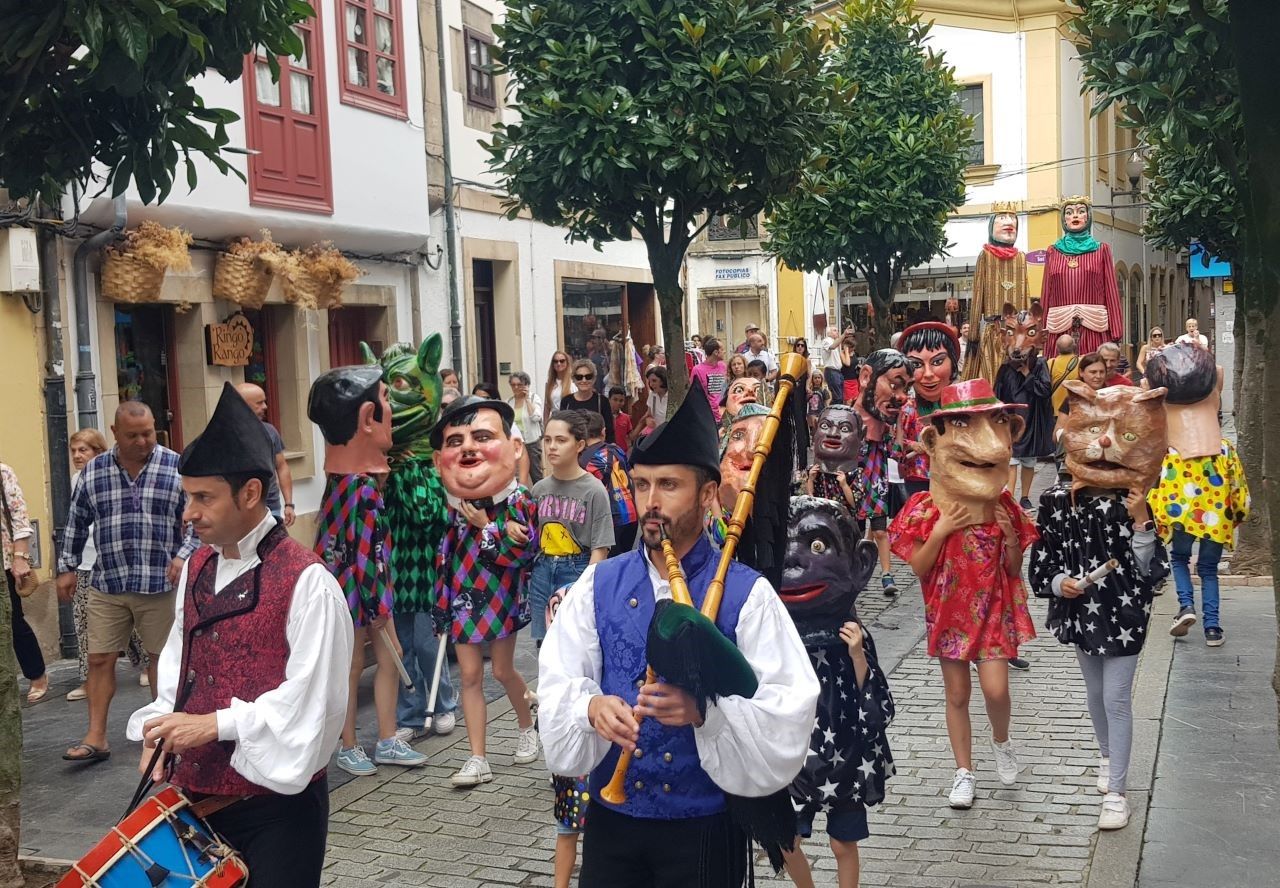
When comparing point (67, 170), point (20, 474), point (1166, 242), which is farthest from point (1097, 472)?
point (1166, 242)

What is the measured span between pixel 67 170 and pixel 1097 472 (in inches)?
185

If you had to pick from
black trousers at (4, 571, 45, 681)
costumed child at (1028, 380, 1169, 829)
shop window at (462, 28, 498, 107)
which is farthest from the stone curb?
shop window at (462, 28, 498, 107)

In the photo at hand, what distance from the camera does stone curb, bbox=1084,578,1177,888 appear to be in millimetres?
5672

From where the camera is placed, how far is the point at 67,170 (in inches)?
253

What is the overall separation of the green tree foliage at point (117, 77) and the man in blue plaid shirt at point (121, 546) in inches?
67.1

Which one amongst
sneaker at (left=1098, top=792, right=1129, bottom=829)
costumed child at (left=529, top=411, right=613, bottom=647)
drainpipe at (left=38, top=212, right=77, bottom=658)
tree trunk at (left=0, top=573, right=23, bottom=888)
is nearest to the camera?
tree trunk at (left=0, top=573, right=23, bottom=888)

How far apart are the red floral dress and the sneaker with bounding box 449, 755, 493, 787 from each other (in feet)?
7.35

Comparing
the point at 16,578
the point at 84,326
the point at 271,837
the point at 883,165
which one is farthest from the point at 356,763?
the point at 883,165

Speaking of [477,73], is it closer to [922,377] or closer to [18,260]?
[18,260]

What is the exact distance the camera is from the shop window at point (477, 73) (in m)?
19.4

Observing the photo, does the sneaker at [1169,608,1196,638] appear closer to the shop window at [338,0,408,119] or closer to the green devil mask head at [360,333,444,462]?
the green devil mask head at [360,333,444,462]

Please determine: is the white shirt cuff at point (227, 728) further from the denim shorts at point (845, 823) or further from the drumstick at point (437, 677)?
the drumstick at point (437, 677)

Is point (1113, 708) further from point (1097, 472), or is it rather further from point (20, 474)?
point (20, 474)

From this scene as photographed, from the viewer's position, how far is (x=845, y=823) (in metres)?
5.17
